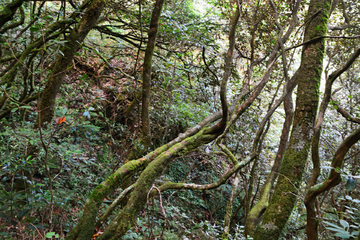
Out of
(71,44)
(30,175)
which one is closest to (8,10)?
(71,44)

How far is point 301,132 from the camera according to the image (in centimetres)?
219

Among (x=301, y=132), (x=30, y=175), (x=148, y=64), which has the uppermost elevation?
(x=148, y=64)

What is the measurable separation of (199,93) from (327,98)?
4190 millimetres

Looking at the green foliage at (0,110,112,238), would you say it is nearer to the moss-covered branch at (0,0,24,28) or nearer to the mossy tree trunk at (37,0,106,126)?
the mossy tree trunk at (37,0,106,126)

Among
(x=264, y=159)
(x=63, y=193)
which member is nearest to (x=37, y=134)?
(x=63, y=193)

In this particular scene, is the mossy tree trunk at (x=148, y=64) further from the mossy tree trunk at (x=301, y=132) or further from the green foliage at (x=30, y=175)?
the mossy tree trunk at (x=301, y=132)

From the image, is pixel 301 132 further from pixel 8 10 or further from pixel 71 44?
pixel 8 10

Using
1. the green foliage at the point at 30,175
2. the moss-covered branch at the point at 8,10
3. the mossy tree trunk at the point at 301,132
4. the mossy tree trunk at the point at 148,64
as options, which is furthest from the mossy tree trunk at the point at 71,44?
the mossy tree trunk at the point at 301,132

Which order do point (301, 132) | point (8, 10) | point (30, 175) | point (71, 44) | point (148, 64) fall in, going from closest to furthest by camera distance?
point (301, 132) → point (8, 10) → point (71, 44) → point (30, 175) → point (148, 64)

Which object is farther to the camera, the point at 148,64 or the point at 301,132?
the point at 148,64

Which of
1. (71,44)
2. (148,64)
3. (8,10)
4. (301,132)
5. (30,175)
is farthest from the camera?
(148,64)

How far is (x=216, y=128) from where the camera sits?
3.38 meters

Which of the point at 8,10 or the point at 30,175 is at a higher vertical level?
the point at 8,10

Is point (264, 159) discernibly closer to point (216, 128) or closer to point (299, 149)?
point (216, 128)
